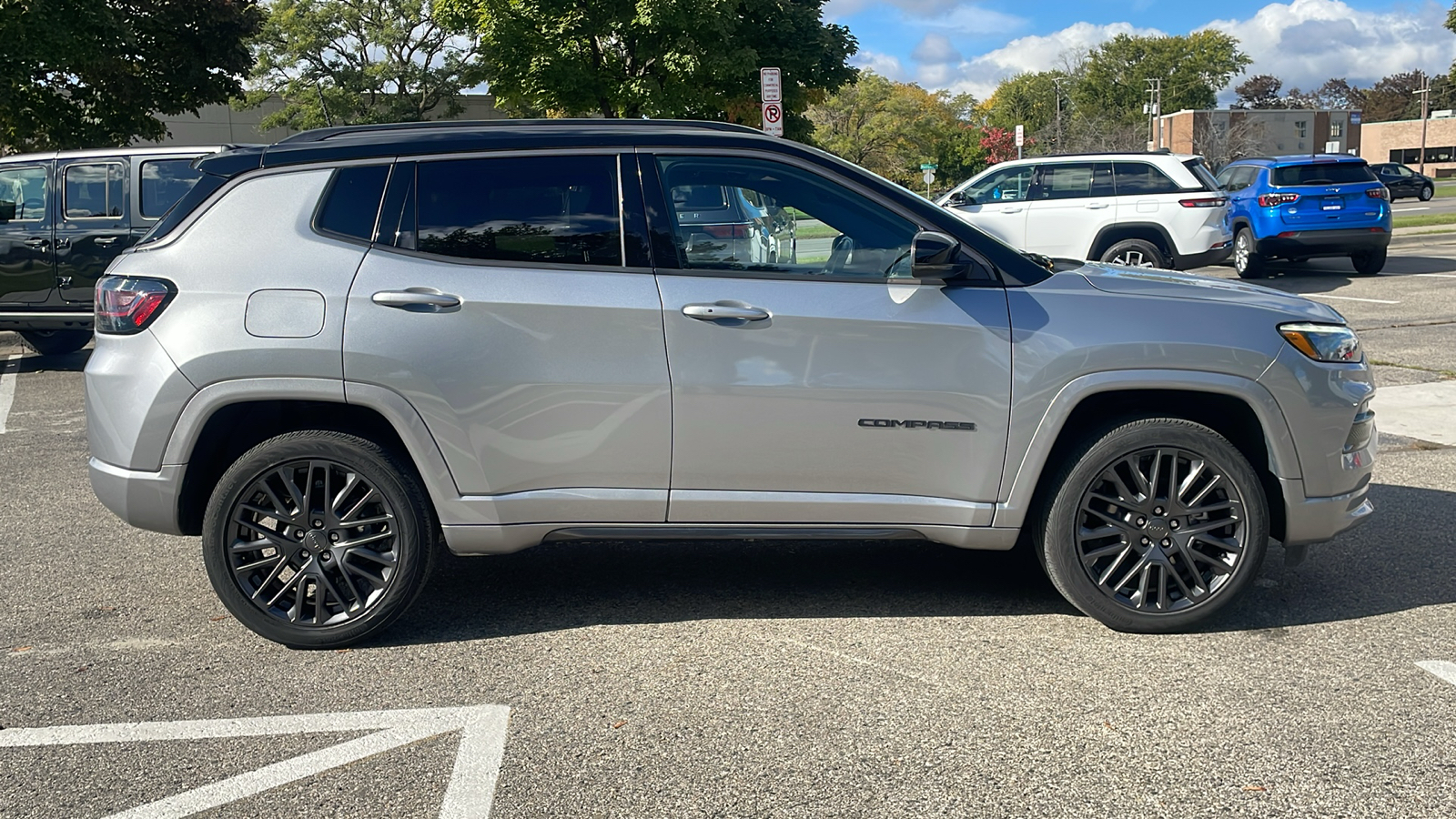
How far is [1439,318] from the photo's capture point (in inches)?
497

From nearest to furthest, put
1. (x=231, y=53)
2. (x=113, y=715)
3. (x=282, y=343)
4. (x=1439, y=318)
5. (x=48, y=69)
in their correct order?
(x=113, y=715) < (x=282, y=343) < (x=1439, y=318) < (x=48, y=69) < (x=231, y=53)

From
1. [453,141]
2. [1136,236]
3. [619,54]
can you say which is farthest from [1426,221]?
[453,141]

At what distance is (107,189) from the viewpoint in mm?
11422

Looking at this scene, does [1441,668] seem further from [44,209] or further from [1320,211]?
[1320,211]

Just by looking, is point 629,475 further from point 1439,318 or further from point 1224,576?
point 1439,318

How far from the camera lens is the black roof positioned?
169 inches

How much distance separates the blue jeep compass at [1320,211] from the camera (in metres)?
16.8

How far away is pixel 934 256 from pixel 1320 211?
15047mm

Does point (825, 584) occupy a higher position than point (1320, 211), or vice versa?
point (1320, 211)

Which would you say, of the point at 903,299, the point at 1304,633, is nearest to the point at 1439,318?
the point at 1304,633

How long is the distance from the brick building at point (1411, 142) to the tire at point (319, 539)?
104449 millimetres

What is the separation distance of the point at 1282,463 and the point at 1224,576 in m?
0.45

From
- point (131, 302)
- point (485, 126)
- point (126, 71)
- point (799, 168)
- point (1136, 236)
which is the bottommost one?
point (131, 302)

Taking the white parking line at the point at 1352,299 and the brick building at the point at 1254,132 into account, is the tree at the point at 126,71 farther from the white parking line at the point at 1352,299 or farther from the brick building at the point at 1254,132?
the brick building at the point at 1254,132
